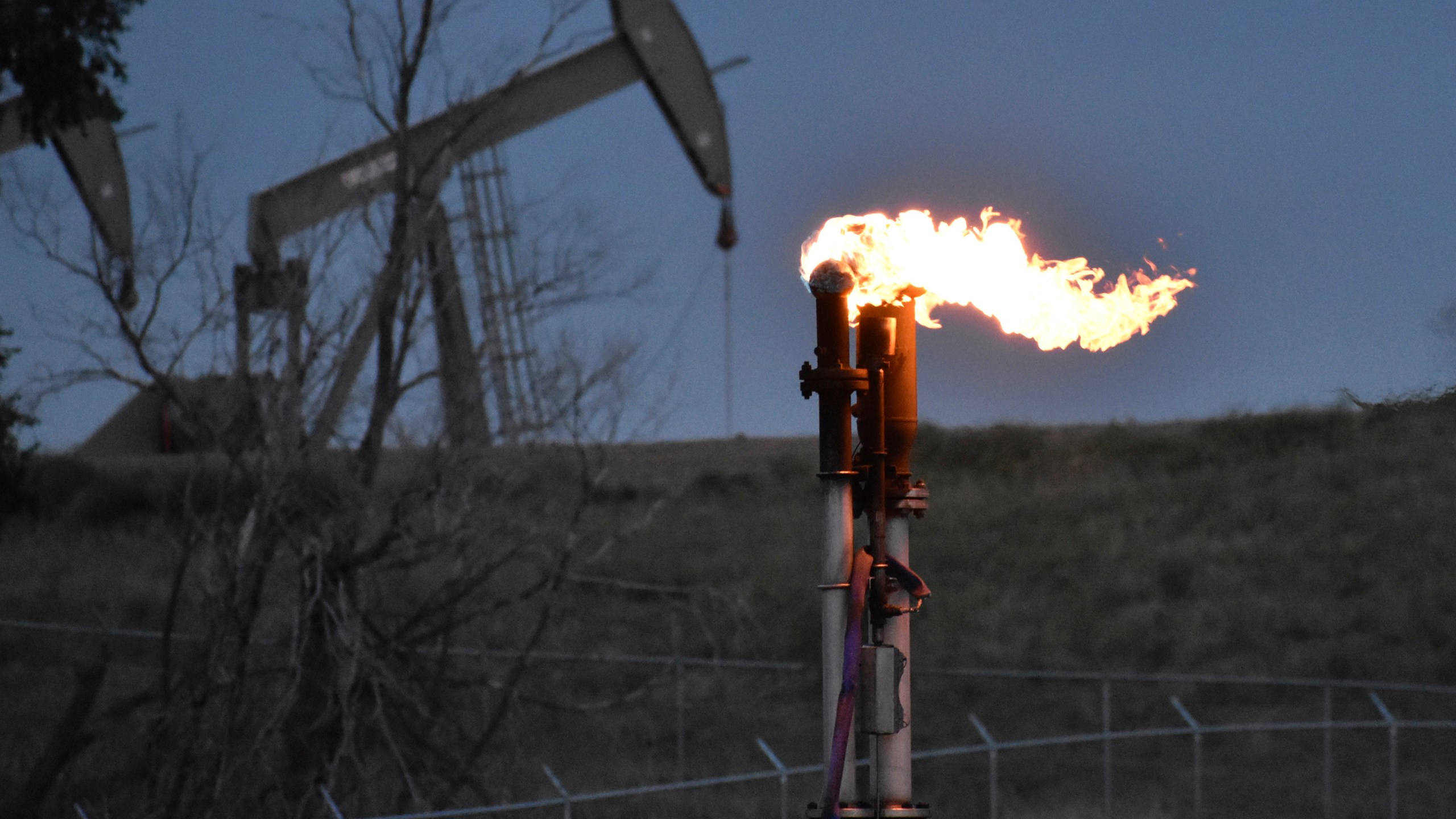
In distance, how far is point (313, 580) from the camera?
48.8ft

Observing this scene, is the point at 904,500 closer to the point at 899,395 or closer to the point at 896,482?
the point at 896,482

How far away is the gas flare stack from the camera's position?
186 inches

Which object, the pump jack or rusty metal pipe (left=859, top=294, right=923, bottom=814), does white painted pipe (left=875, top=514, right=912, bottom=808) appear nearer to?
rusty metal pipe (left=859, top=294, right=923, bottom=814)

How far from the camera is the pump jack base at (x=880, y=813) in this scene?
185 inches

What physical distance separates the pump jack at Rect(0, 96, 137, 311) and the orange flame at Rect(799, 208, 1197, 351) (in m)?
11.3

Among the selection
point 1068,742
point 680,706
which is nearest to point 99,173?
point 680,706

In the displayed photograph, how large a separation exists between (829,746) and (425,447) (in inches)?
464

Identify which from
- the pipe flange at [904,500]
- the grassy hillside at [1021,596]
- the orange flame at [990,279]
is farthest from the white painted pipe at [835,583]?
the grassy hillside at [1021,596]

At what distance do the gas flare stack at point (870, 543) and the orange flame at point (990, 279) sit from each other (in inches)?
6.6

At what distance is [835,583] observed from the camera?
4.87 m

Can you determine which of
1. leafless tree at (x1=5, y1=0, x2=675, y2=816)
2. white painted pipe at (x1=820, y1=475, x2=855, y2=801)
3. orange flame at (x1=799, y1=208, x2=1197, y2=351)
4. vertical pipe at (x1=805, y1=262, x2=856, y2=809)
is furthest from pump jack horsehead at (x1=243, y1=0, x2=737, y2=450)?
white painted pipe at (x1=820, y1=475, x2=855, y2=801)

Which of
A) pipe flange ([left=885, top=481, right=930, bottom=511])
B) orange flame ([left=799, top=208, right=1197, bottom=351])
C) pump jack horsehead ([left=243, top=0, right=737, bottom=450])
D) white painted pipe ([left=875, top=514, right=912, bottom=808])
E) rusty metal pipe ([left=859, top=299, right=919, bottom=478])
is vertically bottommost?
white painted pipe ([left=875, top=514, right=912, bottom=808])

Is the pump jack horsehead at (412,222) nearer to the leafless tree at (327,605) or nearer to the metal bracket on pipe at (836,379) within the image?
the leafless tree at (327,605)

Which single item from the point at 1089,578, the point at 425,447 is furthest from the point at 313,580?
the point at 1089,578
